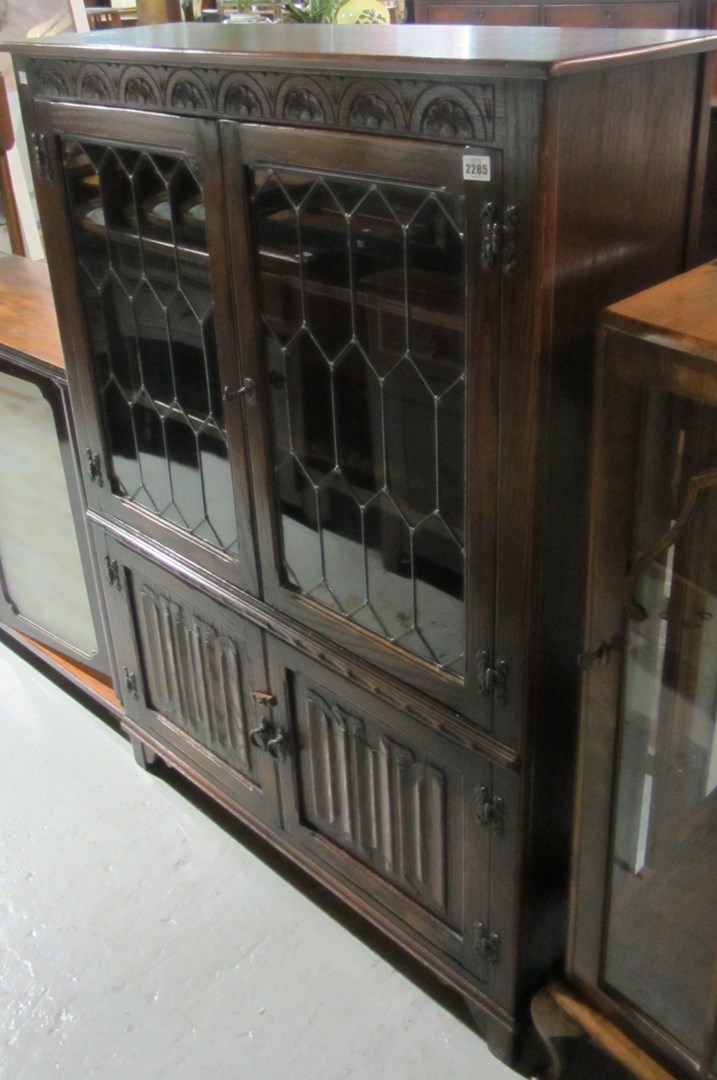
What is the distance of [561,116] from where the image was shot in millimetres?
831

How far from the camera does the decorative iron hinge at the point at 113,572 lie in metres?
1.63

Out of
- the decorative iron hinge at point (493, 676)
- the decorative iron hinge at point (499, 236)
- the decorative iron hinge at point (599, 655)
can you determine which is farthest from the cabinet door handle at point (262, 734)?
the decorative iron hinge at point (499, 236)

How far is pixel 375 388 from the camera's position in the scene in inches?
42.8

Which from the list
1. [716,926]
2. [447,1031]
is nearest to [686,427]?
[716,926]

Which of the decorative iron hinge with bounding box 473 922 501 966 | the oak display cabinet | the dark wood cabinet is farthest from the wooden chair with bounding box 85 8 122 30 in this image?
the decorative iron hinge with bounding box 473 922 501 966

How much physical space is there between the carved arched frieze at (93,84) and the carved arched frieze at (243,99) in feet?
0.73

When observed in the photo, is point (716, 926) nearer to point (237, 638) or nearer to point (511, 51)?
point (237, 638)

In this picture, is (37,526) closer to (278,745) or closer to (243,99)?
(278,745)

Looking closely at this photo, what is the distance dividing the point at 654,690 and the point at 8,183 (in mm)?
2034

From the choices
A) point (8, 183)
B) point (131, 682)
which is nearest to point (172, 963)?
point (131, 682)

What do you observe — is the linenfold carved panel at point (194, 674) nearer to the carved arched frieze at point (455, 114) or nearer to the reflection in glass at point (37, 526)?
the reflection in glass at point (37, 526)

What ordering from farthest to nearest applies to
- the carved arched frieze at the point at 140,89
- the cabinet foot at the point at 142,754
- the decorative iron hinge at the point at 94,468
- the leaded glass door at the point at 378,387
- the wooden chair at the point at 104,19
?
the wooden chair at the point at 104,19 → the cabinet foot at the point at 142,754 → the decorative iron hinge at the point at 94,468 → the carved arched frieze at the point at 140,89 → the leaded glass door at the point at 378,387

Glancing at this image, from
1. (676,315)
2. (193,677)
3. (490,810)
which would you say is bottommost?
(193,677)

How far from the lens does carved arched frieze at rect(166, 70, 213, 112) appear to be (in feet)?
3.57
